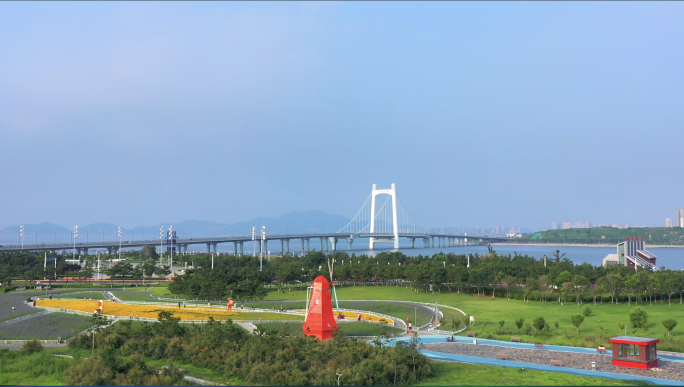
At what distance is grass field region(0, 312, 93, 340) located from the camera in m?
26.0

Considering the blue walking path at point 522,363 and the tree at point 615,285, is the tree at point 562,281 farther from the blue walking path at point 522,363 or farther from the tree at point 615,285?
the blue walking path at point 522,363

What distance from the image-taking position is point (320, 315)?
2248 centimetres

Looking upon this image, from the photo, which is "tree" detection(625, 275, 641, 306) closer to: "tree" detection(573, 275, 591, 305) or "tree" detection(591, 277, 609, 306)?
"tree" detection(591, 277, 609, 306)

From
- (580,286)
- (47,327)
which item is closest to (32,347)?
(47,327)

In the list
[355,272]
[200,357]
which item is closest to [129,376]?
[200,357]

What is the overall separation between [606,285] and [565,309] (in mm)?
5030

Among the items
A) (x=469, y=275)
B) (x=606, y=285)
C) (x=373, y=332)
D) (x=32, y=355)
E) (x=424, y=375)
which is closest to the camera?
(x=424, y=375)

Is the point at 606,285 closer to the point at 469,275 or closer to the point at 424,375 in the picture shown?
the point at 469,275

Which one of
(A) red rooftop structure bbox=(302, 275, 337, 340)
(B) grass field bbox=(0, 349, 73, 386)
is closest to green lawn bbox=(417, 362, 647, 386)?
(A) red rooftop structure bbox=(302, 275, 337, 340)

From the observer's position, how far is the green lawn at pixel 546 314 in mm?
24328

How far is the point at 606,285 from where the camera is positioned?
3688 centimetres

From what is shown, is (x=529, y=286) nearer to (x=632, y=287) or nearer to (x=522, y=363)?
(x=632, y=287)

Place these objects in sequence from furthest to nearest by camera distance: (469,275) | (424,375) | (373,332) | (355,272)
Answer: (355,272) → (469,275) → (373,332) → (424,375)

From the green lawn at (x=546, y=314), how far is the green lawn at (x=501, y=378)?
577cm
